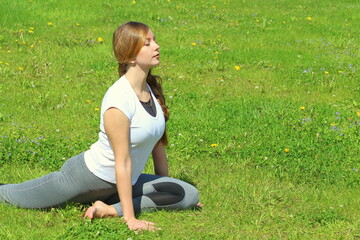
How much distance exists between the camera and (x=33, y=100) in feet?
27.6

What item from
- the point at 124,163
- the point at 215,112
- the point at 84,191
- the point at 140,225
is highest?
the point at 124,163

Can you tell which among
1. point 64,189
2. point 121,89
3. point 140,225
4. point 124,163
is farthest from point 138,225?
point 121,89

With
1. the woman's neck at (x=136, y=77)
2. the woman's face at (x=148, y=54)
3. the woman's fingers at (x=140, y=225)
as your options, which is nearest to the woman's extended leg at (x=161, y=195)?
the woman's fingers at (x=140, y=225)

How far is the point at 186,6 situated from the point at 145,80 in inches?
417

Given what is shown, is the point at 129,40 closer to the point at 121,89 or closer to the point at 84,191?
the point at 121,89

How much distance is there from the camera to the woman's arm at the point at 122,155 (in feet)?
15.3

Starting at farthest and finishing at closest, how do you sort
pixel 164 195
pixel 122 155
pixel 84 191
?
1. pixel 164 195
2. pixel 84 191
3. pixel 122 155

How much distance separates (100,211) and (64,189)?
38cm

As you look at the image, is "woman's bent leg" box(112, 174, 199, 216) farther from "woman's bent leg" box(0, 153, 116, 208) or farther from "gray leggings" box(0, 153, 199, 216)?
"woman's bent leg" box(0, 153, 116, 208)

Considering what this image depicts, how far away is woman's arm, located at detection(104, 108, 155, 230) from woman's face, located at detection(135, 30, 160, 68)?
1.68 ft

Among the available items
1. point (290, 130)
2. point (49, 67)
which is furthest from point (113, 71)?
point (290, 130)

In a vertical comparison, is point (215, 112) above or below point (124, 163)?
below

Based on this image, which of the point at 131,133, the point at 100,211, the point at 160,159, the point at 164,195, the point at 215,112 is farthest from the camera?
the point at 215,112

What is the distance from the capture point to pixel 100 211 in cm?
491
